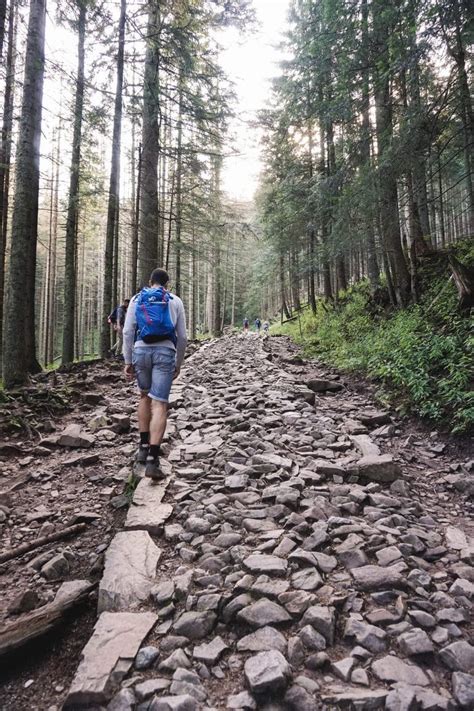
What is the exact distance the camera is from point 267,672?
1.76 m

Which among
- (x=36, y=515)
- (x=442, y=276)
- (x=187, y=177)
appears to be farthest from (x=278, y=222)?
(x=36, y=515)

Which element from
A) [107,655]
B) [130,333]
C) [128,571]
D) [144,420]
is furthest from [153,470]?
[107,655]

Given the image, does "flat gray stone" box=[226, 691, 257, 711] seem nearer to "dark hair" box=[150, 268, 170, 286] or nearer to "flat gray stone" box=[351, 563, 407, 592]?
"flat gray stone" box=[351, 563, 407, 592]

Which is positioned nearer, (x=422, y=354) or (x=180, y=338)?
(x=180, y=338)

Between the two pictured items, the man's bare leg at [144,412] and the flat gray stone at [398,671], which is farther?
the man's bare leg at [144,412]

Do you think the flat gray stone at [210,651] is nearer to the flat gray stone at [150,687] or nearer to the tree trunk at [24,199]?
the flat gray stone at [150,687]

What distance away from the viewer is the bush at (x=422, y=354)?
5.58 meters

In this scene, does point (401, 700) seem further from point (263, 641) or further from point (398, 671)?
point (263, 641)

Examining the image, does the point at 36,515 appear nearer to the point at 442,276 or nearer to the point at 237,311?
the point at 442,276

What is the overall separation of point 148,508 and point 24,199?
670cm

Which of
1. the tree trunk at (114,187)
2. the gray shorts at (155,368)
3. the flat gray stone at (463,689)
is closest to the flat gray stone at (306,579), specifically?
the flat gray stone at (463,689)

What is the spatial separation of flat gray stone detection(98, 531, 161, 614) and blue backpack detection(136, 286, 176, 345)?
210cm

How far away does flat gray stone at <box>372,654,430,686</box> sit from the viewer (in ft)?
5.73

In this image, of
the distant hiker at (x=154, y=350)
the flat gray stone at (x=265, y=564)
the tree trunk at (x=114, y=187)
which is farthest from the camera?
the tree trunk at (x=114, y=187)
